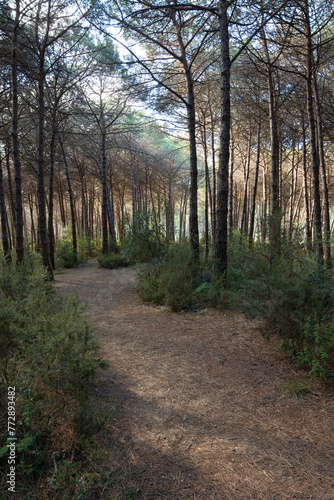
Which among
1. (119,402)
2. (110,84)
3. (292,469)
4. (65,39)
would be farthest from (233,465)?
(110,84)

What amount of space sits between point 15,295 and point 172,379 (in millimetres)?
2818

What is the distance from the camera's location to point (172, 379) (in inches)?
124

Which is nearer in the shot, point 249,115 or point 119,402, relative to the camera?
point 119,402

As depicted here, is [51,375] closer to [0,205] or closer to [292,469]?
[292,469]

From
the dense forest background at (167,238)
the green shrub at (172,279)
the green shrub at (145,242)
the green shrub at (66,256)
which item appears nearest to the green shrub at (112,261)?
the dense forest background at (167,238)

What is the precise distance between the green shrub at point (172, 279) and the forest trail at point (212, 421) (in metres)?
1.39

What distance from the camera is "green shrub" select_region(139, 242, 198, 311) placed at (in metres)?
5.86

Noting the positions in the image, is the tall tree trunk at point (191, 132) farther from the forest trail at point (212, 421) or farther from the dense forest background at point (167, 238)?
the forest trail at point (212, 421)

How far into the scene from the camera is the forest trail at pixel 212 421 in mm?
1766

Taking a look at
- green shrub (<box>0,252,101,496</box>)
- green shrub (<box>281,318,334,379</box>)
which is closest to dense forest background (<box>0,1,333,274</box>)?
green shrub (<box>281,318,334,379</box>)

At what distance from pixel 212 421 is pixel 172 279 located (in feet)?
12.3

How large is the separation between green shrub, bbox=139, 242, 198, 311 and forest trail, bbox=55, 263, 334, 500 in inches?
54.6

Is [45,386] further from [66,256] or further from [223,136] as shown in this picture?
[66,256]

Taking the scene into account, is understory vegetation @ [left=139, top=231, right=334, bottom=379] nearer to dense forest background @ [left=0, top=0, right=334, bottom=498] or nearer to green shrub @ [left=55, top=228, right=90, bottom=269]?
dense forest background @ [left=0, top=0, right=334, bottom=498]
